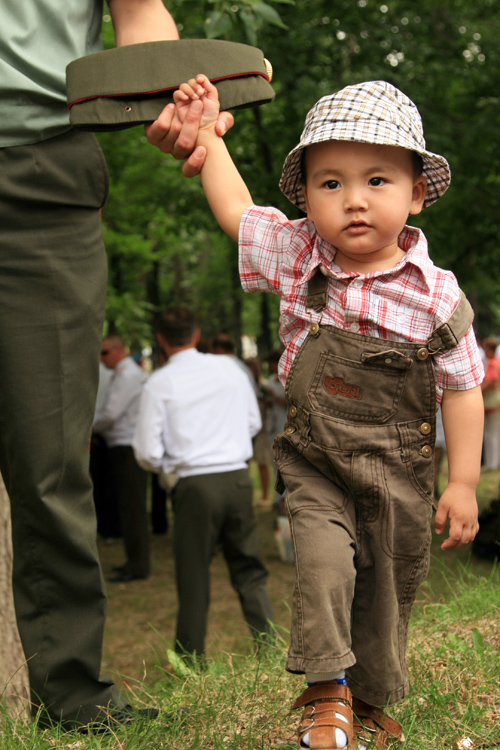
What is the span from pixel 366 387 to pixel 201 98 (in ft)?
3.12

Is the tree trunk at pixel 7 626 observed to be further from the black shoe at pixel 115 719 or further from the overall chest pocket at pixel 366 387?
the overall chest pocket at pixel 366 387

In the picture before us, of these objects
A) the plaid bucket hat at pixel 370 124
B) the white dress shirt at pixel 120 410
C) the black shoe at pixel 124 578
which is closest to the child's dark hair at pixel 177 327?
the white dress shirt at pixel 120 410

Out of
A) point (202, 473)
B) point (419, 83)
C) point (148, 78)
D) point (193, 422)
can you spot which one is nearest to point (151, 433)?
point (193, 422)

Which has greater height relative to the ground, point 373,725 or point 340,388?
point 340,388

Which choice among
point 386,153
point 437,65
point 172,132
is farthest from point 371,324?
point 437,65

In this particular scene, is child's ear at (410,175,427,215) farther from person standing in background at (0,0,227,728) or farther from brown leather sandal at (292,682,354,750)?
brown leather sandal at (292,682,354,750)

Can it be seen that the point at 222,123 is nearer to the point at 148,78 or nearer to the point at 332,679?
the point at 148,78

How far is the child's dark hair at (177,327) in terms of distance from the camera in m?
6.01

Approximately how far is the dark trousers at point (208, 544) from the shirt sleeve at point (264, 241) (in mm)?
3494

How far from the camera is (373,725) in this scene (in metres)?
2.19

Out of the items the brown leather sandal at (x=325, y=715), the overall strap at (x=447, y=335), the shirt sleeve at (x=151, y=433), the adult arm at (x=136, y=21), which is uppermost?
the adult arm at (x=136, y=21)

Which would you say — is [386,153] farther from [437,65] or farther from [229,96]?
[437,65]

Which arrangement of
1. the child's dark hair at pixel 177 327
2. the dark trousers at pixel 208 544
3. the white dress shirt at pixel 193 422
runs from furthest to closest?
the child's dark hair at pixel 177 327 → the white dress shirt at pixel 193 422 → the dark trousers at pixel 208 544

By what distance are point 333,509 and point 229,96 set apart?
3.98 ft
